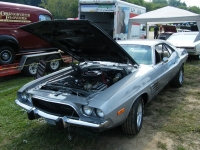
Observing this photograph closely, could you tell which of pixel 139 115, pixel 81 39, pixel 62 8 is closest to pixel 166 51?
pixel 139 115

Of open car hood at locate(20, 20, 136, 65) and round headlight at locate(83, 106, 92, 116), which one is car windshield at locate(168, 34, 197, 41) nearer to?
open car hood at locate(20, 20, 136, 65)

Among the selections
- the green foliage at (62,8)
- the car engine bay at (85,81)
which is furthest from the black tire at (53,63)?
the green foliage at (62,8)

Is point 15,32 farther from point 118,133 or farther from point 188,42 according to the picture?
point 188,42

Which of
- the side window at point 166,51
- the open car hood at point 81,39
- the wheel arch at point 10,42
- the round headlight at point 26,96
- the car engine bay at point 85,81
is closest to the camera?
the open car hood at point 81,39

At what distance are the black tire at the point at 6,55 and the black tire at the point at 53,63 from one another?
125cm

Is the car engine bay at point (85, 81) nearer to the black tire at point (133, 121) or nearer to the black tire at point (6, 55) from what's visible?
the black tire at point (133, 121)

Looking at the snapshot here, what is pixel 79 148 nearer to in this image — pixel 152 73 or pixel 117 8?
pixel 152 73

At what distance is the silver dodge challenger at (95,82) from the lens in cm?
261

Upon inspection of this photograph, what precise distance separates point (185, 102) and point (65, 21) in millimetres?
3203

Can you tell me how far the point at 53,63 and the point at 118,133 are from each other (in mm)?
5268

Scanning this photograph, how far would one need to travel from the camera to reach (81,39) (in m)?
3.54

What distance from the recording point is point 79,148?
291 centimetres

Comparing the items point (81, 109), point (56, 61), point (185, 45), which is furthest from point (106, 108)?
point (185, 45)

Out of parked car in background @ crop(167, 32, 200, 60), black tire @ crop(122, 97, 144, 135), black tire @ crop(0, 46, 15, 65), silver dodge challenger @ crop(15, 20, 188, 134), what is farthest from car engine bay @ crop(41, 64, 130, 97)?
parked car in background @ crop(167, 32, 200, 60)
